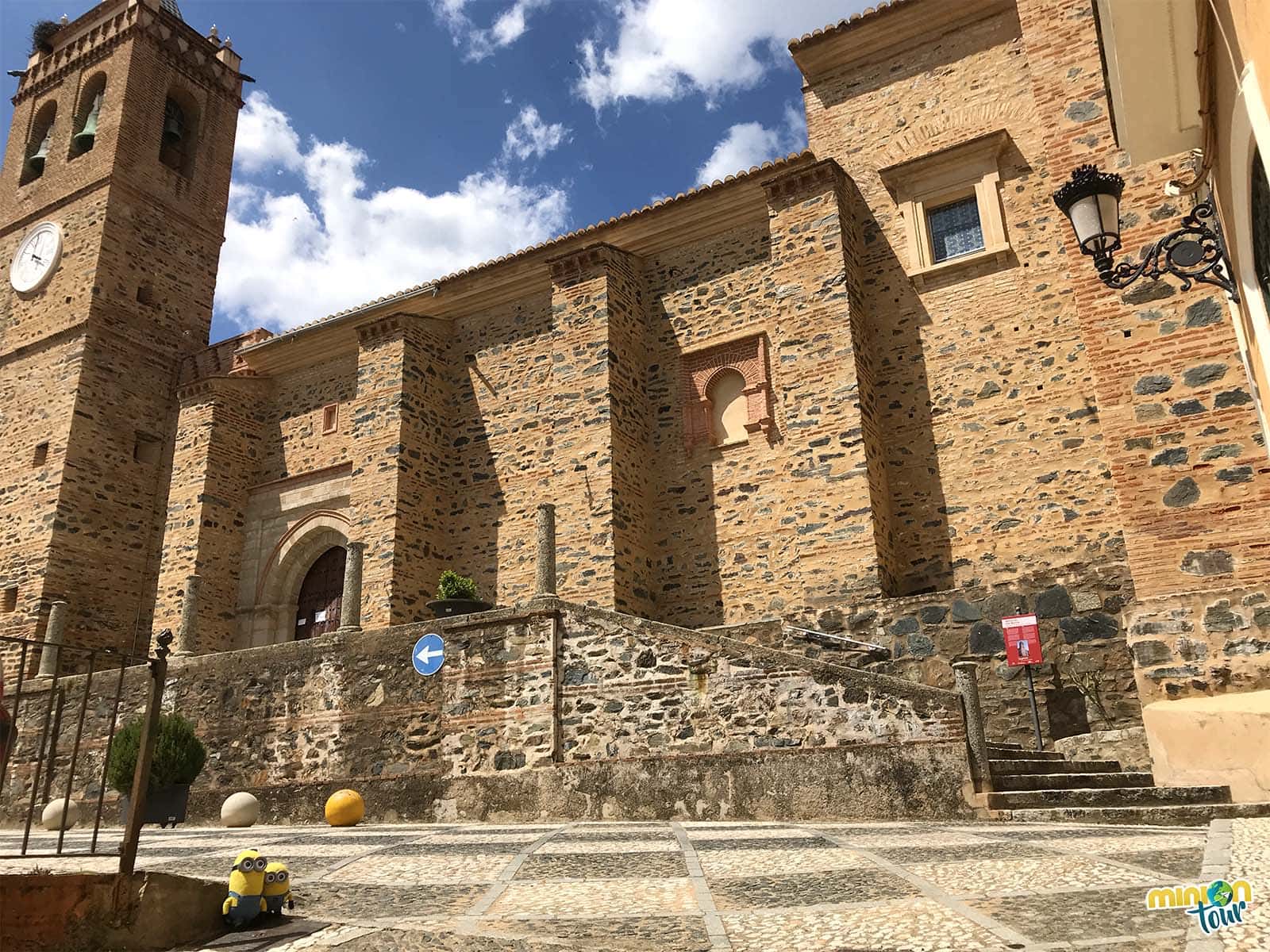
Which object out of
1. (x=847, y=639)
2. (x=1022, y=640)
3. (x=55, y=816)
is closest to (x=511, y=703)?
(x=847, y=639)

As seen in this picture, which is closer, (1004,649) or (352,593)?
(1004,649)

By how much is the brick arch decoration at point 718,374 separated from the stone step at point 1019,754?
5981 mm

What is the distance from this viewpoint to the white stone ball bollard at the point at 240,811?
9.80 meters

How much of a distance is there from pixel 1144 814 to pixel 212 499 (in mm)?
15562

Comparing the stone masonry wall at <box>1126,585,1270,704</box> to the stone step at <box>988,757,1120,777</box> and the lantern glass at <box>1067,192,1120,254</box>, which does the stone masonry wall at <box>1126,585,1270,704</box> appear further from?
the lantern glass at <box>1067,192,1120,254</box>

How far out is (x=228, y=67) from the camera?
2339cm

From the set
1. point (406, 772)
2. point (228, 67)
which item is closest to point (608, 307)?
point (406, 772)

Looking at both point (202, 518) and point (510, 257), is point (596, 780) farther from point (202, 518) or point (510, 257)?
point (202, 518)

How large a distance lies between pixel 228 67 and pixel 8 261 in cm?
714

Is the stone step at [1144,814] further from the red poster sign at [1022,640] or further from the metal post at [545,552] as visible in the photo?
the metal post at [545,552]

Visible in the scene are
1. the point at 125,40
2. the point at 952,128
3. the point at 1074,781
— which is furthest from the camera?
the point at 125,40

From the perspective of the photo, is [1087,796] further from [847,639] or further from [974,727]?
[847,639]

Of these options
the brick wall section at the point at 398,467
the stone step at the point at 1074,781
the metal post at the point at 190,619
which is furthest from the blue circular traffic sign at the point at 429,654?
the stone step at the point at 1074,781

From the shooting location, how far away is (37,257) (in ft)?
67.5
